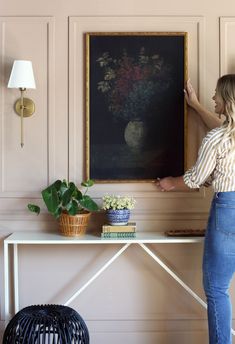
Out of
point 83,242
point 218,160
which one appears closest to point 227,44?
point 218,160

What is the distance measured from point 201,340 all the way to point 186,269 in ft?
1.51

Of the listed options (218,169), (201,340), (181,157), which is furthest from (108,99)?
(201,340)

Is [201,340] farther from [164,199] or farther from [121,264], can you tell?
[164,199]

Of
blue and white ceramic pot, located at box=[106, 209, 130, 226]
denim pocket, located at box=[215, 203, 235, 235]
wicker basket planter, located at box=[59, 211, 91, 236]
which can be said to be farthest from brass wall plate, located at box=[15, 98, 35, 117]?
denim pocket, located at box=[215, 203, 235, 235]

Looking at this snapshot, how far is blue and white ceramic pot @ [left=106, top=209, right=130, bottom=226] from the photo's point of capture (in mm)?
2877

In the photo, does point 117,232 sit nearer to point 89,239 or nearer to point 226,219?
point 89,239

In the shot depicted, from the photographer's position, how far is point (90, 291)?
10.2 feet

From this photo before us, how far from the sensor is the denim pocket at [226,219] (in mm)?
2514

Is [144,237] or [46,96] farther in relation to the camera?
[46,96]

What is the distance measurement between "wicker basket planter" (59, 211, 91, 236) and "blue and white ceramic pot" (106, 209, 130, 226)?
0.13m

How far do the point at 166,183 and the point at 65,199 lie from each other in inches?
24.5

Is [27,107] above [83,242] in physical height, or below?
above

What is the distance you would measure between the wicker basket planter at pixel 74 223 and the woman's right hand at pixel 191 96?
91 centimetres

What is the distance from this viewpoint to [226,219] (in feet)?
8.28
